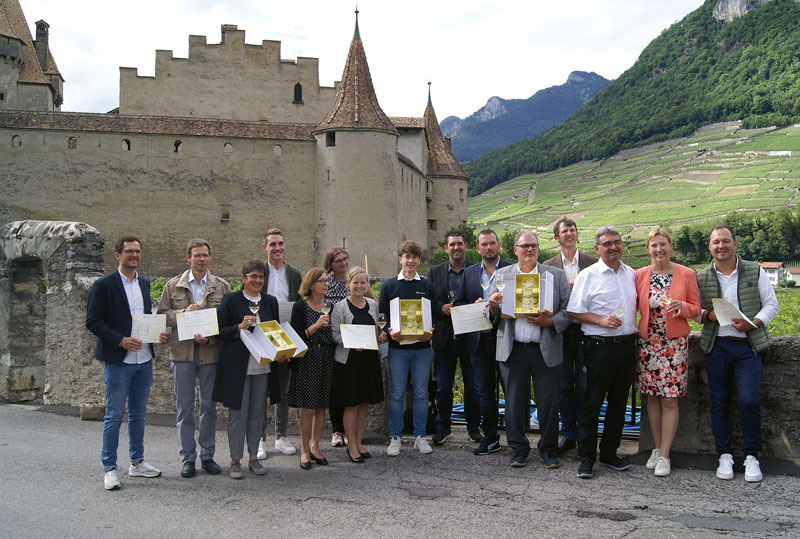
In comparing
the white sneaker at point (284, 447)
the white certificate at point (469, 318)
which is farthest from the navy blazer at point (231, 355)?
the white certificate at point (469, 318)

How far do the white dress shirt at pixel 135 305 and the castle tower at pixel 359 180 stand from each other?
80.3 ft

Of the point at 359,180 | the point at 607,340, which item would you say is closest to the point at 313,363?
the point at 607,340

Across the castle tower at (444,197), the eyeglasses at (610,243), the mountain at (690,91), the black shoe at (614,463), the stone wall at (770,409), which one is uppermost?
the mountain at (690,91)

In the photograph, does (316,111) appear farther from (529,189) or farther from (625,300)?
(529,189)

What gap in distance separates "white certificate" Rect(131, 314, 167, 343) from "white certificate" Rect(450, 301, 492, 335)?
2.44 meters

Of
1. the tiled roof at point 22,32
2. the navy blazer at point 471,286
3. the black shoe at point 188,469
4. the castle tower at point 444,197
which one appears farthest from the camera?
the castle tower at point 444,197

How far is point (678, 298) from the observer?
222 inches

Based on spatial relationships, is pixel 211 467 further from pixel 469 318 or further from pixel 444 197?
pixel 444 197

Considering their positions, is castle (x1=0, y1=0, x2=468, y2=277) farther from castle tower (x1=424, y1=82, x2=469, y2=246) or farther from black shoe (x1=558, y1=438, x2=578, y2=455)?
Result: black shoe (x1=558, y1=438, x2=578, y2=455)

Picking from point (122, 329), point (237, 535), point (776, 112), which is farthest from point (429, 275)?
point (776, 112)

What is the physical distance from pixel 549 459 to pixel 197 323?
3091 mm

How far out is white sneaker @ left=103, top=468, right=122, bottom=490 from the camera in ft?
17.1

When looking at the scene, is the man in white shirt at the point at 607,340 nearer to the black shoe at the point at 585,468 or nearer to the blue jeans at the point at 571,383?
the black shoe at the point at 585,468

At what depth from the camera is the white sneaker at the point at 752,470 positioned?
5246 mm
